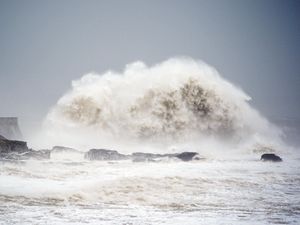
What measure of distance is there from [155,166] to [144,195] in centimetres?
609

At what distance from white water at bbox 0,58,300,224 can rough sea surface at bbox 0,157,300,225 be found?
23 millimetres

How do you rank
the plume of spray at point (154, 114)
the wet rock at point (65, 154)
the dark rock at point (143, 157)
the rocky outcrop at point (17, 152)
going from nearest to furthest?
the rocky outcrop at point (17, 152), the dark rock at point (143, 157), the wet rock at point (65, 154), the plume of spray at point (154, 114)

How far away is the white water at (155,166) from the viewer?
25.5 ft

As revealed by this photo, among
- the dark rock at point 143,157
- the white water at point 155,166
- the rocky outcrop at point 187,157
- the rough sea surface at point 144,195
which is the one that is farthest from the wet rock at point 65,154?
the rocky outcrop at point 187,157

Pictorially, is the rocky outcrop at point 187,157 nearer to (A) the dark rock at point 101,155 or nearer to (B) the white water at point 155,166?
(B) the white water at point 155,166

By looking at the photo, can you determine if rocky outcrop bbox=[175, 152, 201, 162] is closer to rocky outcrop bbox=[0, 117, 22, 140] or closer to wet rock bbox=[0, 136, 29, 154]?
wet rock bbox=[0, 136, 29, 154]

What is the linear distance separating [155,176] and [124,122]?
1515 centimetres

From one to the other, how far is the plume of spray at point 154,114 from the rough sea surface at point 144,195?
40.1 feet

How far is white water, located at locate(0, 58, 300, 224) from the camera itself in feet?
25.5

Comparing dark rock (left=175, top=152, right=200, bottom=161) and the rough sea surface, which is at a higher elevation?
dark rock (left=175, top=152, right=200, bottom=161)

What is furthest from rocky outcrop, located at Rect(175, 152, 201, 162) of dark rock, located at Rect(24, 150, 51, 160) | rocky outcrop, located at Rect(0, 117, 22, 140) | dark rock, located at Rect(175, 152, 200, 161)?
rocky outcrop, located at Rect(0, 117, 22, 140)

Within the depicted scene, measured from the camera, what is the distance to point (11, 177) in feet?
37.0

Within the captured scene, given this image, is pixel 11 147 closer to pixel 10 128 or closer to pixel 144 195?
pixel 144 195

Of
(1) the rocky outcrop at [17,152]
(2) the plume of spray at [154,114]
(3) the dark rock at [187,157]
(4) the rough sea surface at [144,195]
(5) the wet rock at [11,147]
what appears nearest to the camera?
(4) the rough sea surface at [144,195]
